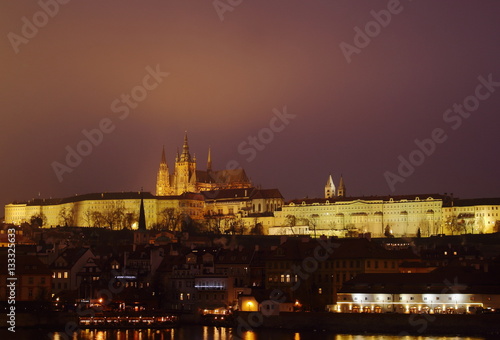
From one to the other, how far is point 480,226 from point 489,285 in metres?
118

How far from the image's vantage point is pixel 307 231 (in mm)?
182750

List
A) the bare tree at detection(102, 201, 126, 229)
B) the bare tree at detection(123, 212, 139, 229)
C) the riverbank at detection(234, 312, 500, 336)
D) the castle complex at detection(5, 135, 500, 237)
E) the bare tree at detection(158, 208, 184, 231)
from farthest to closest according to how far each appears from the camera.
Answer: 1. the bare tree at detection(158, 208, 184, 231)
2. the bare tree at detection(123, 212, 139, 229)
3. the bare tree at detection(102, 201, 126, 229)
4. the castle complex at detection(5, 135, 500, 237)
5. the riverbank at detection(234, 312, 500, 336)

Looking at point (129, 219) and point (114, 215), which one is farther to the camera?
→ point (114, 215)

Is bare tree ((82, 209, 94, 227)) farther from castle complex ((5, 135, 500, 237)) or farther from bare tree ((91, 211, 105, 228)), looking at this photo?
bare tree ((91, 211, 105, 228))

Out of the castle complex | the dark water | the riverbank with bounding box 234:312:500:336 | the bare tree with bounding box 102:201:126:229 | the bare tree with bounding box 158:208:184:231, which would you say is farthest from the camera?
the bare tree with bounding box 158:208:184:231

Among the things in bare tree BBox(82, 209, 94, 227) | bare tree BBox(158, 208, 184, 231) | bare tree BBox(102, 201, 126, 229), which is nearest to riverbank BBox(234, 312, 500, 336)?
bare tree BBox(102, 201, 126, 229)

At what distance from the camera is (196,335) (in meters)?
52.9

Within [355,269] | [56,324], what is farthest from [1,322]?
[355,269]

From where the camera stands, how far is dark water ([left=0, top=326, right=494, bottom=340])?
166 ft

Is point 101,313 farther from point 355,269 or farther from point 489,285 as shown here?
point 489,285

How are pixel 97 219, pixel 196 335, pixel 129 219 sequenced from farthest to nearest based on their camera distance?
1. pixel 97 219
2. pixel 129 219
3. pixel 196 335

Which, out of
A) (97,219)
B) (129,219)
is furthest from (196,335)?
(97,219)

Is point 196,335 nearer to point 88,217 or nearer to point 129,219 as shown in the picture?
point 129,219

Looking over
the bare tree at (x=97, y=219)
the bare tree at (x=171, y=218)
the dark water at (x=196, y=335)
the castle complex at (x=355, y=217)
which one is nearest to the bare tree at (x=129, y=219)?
the castle complex at (x=355, y=217)
